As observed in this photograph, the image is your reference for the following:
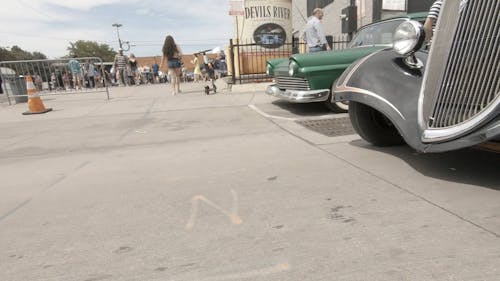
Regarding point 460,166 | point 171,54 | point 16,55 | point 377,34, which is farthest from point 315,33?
point 16,55

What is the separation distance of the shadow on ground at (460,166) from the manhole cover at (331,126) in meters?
1.05

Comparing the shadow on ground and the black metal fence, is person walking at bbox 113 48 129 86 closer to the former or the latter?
the black metal fence

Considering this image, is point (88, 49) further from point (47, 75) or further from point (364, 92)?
point (364, 92)

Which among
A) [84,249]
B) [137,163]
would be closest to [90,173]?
[137,163]

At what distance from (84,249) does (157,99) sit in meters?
7.58

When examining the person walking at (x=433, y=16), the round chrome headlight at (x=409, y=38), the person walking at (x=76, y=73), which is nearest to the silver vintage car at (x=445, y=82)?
the round chrome headlight at (x=409, y=38)

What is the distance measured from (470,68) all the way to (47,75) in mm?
11533

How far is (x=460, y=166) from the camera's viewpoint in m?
2.78

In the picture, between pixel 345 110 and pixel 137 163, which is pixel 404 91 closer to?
pixel 137 163

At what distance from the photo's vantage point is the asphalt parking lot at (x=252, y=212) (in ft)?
5.52

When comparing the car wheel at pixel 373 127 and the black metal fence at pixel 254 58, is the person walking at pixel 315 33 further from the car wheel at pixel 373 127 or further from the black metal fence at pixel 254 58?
the car wheel at pixel 373 127

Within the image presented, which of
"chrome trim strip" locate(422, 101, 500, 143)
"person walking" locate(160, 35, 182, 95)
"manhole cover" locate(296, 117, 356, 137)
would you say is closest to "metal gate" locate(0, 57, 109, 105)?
"person walking" locate(160, 35, 182, 95)

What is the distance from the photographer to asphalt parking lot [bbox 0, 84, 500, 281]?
168 cm

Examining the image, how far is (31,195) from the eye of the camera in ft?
9.50
